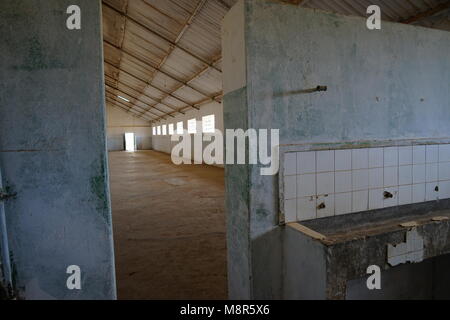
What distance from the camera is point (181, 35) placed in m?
7.00

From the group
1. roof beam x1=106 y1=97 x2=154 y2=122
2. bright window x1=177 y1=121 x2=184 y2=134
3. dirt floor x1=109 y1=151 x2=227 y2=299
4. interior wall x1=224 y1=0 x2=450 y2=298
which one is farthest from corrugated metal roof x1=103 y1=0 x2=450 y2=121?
roof beam x1=106 y1=97 x2=154 y2=122

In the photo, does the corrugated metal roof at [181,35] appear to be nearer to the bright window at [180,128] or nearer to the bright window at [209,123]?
the bright window at [209,123]

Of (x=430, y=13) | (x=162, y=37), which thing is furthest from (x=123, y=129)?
(x=430, y=13)

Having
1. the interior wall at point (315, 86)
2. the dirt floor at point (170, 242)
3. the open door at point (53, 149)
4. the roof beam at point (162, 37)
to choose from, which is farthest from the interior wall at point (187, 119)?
the open door at point (53, 149)

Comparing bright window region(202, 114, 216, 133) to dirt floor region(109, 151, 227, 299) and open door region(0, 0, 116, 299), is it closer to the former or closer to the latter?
dirt floor region(109, 151, 227, 299)

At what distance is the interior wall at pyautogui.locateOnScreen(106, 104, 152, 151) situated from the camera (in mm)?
24719

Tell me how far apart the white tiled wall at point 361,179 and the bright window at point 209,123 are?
30.2ft

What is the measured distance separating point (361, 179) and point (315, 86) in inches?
37.7

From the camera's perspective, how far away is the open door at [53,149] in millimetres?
1579

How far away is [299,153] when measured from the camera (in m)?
2.30

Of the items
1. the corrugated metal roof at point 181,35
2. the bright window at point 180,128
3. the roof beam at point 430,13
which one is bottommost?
the bright window at point 180,128

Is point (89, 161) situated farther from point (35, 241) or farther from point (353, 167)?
point (353, 167)

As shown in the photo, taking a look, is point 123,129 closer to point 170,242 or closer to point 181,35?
point 181,35
